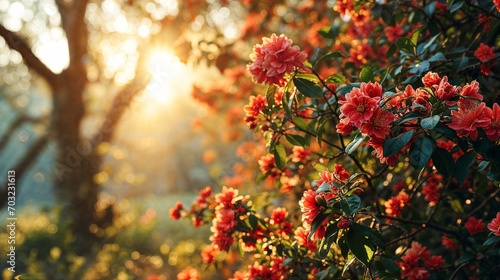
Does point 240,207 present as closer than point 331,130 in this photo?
Yes

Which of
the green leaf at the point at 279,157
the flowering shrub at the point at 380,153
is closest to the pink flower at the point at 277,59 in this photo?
the flowering shrub at the point at 380,153

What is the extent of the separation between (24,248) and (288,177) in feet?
13.6

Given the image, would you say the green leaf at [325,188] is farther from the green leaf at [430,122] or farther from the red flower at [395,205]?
the red flower at [395,205]

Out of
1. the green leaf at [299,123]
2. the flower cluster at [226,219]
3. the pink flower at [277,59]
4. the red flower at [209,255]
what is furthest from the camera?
the red flower at [209,255]

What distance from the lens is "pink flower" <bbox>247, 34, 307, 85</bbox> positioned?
4.44 ft

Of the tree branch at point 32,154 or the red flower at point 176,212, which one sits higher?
the tree branch at point 32,154

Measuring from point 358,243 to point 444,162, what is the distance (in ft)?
0.99

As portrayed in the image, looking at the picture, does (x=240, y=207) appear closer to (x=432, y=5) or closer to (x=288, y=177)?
(x=288, y=177)

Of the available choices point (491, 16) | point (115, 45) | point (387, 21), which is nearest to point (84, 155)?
point (115, 45)

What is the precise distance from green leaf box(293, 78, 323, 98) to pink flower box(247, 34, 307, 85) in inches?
3.1

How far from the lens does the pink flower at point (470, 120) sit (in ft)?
3.56

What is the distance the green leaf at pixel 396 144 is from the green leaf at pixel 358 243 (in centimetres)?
23

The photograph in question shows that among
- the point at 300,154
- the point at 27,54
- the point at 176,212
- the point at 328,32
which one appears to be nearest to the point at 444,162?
the point at 300,154

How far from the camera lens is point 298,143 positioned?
1618mm
